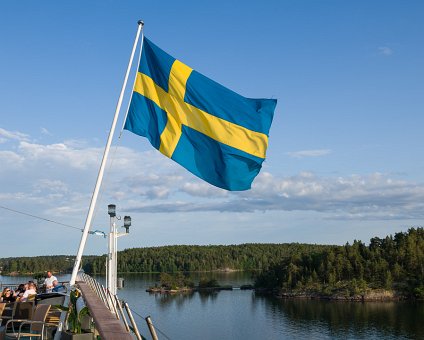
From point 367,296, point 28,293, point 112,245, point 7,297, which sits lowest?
point 367,296

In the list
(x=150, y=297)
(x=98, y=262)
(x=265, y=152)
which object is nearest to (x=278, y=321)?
(x=150, y=297)

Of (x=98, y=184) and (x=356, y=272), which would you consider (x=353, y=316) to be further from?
(x=98, y=184)

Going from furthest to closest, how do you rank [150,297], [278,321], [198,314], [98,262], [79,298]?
[98,262], [150,297], [198,314], [278,321], [79,298]

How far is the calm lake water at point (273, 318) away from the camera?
197ft

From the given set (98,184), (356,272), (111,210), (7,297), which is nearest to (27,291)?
(7,297)

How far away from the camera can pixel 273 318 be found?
75.1 m

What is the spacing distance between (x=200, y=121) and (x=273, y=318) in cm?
7031

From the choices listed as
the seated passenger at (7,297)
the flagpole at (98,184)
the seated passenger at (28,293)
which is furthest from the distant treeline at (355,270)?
the flagpole at (98,184)

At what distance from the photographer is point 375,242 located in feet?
449

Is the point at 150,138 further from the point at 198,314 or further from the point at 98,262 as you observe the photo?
the point at 98,262

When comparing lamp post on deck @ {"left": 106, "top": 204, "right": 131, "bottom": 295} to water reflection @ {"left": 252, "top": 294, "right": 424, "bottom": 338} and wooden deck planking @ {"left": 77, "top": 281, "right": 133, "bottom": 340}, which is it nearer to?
wooden deck planking @ {"left": 77, "top": 281, "right": 133, "bottom": 340}

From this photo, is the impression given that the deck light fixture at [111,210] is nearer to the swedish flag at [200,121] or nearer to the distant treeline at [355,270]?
the swedish flag at [200,121]

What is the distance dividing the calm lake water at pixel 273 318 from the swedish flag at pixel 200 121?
41294 mm

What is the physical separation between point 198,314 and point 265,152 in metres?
73.7
